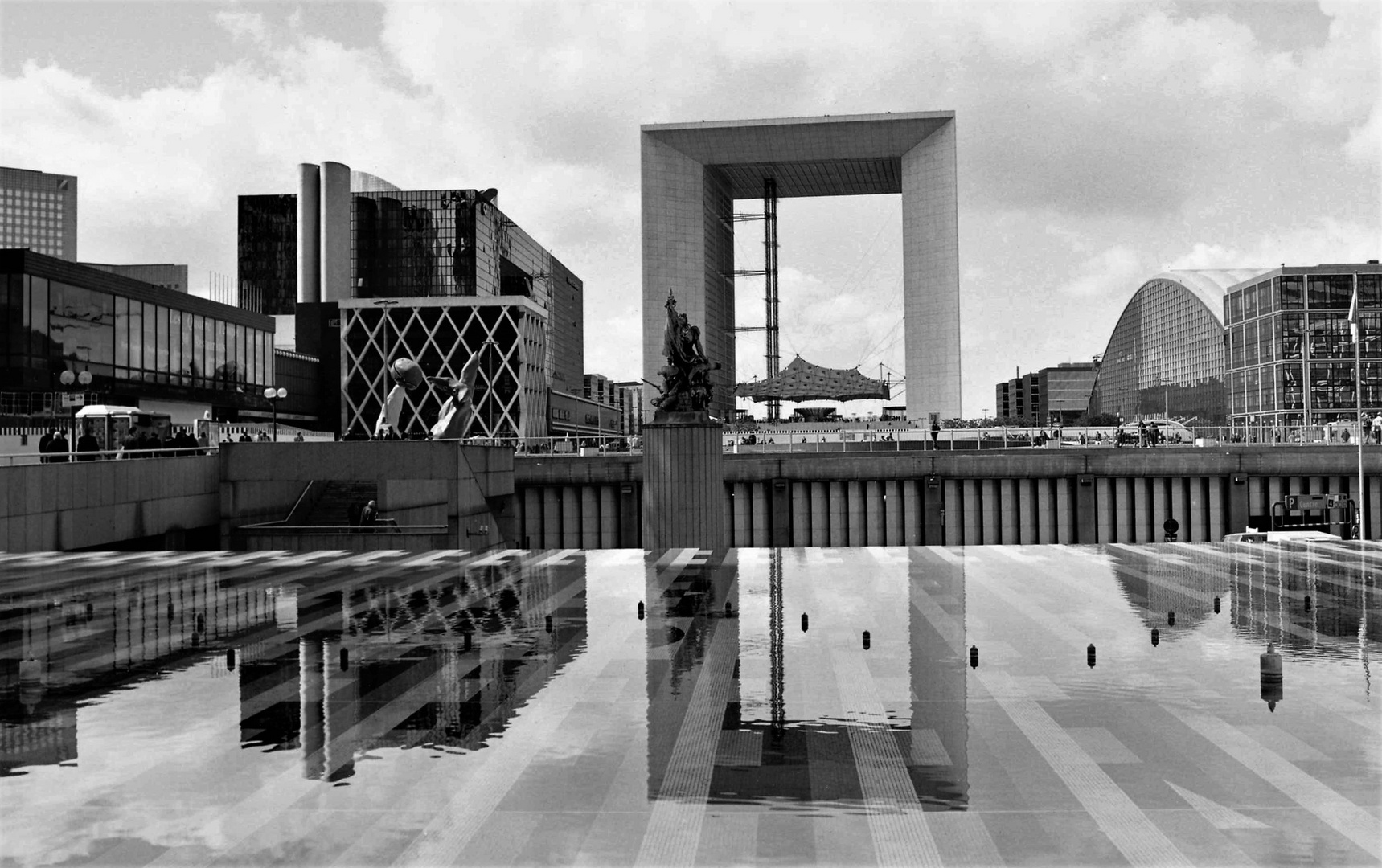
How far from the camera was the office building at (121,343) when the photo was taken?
185ft

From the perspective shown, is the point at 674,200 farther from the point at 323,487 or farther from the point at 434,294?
the point at 323,487

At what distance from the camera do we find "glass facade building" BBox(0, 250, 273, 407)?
56500mm

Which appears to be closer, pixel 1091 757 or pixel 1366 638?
pixel 1091 757

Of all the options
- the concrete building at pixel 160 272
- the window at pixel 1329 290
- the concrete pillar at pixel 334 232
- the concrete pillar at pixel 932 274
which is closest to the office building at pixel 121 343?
the concrete pillar at pixel 932 274

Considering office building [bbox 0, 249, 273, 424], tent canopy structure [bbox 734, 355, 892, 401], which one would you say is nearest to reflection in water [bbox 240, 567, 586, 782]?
office building [bbox 0, 249, 273, 424]

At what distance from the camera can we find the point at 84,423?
38.1m

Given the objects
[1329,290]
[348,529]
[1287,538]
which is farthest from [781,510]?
[1329,290]

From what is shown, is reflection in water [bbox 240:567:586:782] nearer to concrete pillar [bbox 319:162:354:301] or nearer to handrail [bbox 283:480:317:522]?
handrail [bbox 283:480:317:522]

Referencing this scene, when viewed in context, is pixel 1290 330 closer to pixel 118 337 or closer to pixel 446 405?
pixel 446 405

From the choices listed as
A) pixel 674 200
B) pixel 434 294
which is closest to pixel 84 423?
pixel 674 200

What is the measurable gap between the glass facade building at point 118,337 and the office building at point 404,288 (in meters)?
34.7

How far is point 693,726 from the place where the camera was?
10711mm

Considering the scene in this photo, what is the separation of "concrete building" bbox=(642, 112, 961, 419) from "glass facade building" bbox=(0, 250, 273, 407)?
44.5 metres

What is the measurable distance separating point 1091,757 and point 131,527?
24659 mm
